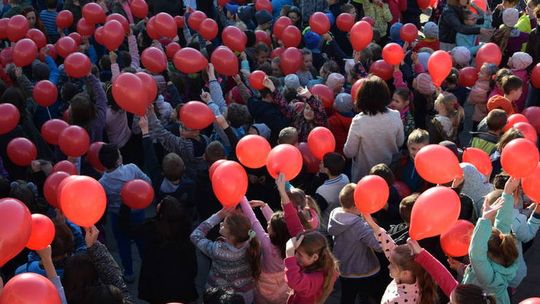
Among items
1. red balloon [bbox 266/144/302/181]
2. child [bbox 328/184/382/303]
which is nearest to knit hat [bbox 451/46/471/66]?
child [bbox 328/184/382/303]

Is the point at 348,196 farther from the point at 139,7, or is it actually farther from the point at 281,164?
the point at 139,7

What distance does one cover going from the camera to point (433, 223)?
369cm

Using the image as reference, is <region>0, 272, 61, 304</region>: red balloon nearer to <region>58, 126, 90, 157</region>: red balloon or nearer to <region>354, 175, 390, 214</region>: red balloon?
<region>354, 175, 390, 214</region>: red balloon

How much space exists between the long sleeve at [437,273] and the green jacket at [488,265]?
15 cm

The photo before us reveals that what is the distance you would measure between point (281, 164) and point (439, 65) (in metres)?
2.50

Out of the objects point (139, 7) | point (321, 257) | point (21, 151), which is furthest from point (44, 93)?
point (321, 257)

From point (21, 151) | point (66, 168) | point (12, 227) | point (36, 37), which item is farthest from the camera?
point (36, 37)

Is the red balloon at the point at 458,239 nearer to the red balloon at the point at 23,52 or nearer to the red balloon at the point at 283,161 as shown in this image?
the red balloon at the point at 283,161

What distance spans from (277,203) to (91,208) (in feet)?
6.41

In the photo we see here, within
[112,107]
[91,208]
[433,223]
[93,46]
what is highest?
[433,223]

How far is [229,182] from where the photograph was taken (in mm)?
4172

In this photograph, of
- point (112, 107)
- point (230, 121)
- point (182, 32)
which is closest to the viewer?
point (230, 121)

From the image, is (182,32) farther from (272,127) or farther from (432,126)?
(432,126)

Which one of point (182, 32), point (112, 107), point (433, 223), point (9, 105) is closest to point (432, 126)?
point (433, 223)
